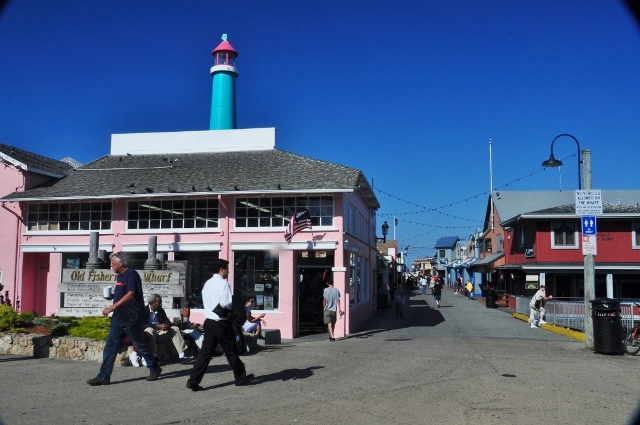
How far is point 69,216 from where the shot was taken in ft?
68.6

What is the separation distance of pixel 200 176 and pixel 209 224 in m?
1.90

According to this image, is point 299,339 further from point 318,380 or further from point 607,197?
point 607,197

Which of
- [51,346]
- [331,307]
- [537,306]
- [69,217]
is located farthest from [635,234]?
[51,346]

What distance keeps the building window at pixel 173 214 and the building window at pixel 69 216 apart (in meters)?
1.04

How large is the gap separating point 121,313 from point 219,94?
21.2 meters

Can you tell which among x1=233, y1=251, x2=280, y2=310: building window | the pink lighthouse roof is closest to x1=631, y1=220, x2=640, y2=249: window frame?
x1=233, y1=251, x2=280, y2=310: building window

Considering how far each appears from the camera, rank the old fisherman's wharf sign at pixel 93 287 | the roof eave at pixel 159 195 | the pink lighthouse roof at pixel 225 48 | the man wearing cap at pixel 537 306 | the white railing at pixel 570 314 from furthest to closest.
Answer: the pink lighthouse roof at pixel 225 48 < the man wearing cap at pixel 537 306 < the white railing at pixel 570 314 < the roof eave at pixel 159 195 < the old fisherman's wharf sign at pixel 93 287

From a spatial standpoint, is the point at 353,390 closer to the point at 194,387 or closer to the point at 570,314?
the point at 194,387

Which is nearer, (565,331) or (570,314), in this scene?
(565,331)

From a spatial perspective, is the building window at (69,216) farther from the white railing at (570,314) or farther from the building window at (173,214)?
the white railing at (570,314)

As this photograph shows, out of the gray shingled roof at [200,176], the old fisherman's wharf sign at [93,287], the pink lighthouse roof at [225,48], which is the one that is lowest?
the old fisherman's wharf sign at [93,287]

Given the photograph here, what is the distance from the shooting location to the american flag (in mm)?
17641

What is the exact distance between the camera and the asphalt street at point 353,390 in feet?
23.8

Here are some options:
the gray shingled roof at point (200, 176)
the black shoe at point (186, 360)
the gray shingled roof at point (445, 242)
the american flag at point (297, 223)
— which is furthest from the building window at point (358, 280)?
the gray shingled roof at point (445, 242)
